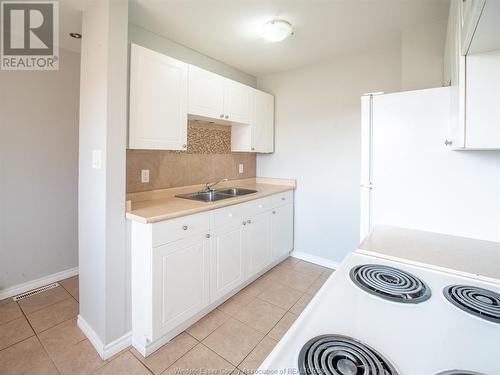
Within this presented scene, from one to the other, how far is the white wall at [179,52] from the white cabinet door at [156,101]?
400 millimetres

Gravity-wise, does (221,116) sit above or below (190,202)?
above

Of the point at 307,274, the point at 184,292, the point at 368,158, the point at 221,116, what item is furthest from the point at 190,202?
the point at 307,274

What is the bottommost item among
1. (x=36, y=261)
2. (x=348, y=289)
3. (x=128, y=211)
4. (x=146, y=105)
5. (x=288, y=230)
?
(x=36, y=261)

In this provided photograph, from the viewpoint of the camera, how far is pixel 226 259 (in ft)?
7.04

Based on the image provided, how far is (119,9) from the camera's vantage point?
1.59m

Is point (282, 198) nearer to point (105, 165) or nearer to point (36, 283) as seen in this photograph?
point (105, 165)

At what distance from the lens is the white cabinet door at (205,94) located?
7.12 ft

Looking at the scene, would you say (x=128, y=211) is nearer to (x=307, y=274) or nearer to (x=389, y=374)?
(x=389, y=374)

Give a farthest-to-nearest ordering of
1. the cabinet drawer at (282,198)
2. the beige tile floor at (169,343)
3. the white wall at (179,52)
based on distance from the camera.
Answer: the cabinet drawer at (282,198) → the white wall at (179,52) → the beige tile floor at (169,343)

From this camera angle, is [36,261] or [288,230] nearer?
[36,261]

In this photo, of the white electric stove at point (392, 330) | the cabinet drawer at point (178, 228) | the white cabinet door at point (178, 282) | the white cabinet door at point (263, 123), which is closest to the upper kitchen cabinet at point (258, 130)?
the white cabinet door at point (263, 123)

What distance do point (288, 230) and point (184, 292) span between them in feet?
5.34

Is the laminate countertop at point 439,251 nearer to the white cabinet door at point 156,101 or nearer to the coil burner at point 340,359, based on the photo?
the coil burner at point 340,359
